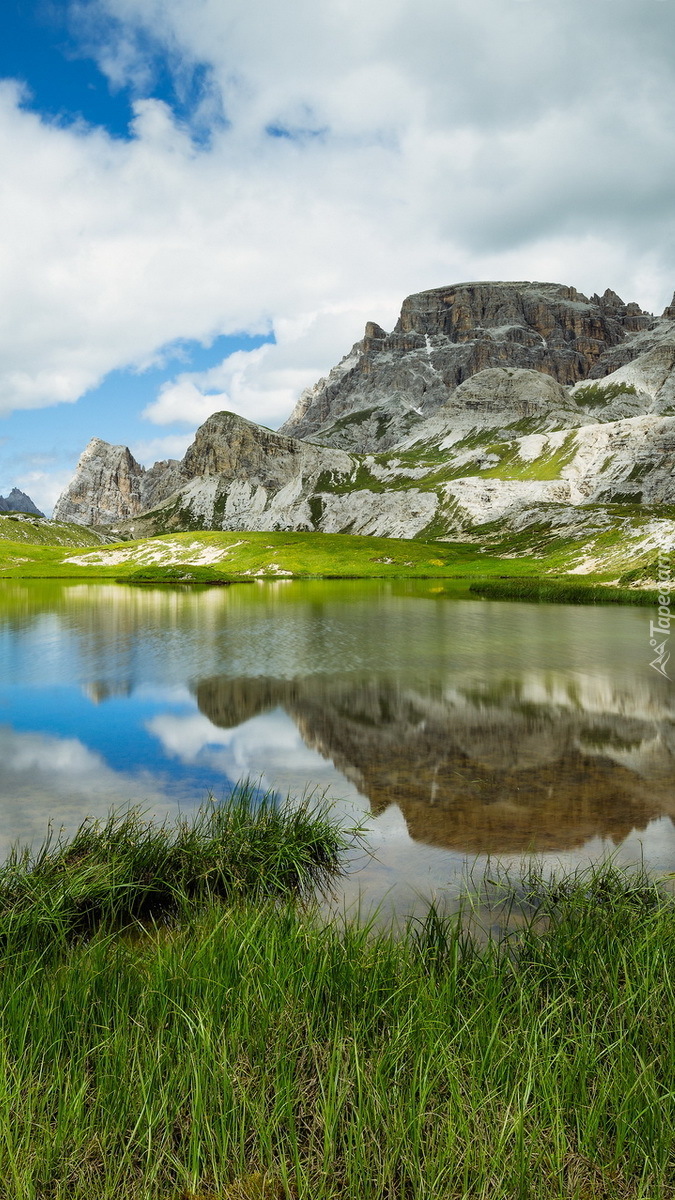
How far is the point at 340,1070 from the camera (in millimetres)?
5184

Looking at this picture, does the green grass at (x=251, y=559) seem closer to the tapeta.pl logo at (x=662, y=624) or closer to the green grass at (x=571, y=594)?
the green grass at (x=571, y=594)

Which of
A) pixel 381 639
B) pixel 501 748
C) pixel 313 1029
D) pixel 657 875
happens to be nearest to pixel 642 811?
pixel 657 875

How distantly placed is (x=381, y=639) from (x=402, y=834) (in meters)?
30.4

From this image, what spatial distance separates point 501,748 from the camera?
18.9 m

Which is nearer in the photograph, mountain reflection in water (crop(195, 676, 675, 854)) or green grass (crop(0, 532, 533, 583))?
mountain reflection in water (crop(195, 676, 675, 854))

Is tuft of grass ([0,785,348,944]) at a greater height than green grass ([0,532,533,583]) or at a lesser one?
lesser

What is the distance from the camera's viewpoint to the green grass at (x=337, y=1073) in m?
4.34

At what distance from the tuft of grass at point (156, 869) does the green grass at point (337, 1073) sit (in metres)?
1.65

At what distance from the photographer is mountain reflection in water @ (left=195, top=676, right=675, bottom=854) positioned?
13320 mm

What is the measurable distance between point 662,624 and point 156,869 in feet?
172

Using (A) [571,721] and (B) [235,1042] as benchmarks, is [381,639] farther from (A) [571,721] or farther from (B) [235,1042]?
(B) [235,1042]

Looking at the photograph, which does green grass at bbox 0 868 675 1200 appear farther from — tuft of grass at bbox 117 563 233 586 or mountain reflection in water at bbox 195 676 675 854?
tuft of grass at bbox 117 563 233 586

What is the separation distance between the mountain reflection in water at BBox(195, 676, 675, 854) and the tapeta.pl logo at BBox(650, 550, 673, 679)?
9.78m

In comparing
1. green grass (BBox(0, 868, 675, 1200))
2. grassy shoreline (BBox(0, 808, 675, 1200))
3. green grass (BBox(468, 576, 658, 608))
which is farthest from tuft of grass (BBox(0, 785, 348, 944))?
green grass (BBox(468, 576, 658, 608))
